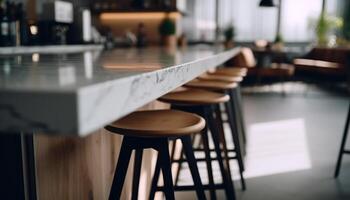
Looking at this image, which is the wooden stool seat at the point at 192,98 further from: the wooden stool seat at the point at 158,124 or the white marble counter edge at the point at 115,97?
the white marble counter edge at the point at 115,97

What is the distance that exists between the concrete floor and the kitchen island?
1.21 meters

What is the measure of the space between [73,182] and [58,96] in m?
0.81

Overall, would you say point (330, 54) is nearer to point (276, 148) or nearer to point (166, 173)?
point (276, 148)

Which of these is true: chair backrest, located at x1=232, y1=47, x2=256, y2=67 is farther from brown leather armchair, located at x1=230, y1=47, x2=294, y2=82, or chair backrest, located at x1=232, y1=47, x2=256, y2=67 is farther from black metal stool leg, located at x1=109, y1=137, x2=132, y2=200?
black metal stool leg, located at x1=109, y1=137, x2=132, y2=200

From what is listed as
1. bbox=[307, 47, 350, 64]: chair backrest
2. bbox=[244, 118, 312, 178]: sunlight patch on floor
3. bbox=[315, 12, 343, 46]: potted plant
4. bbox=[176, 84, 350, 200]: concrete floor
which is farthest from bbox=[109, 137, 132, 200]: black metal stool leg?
bbox=[315, 12, 343, 46]: potted plant

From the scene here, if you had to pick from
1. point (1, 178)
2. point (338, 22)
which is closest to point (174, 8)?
point (338, 22)

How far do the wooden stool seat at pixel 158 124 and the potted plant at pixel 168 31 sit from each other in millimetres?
3847

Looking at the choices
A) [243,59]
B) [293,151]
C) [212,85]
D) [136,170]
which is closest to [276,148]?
[293,151]

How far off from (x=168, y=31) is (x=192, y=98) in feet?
11.5

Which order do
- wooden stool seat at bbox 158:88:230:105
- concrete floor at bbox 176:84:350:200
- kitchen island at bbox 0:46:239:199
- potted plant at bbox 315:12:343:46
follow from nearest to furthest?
1. kitchen island at bbox 0:46:239:199
2. wooden stool seat at bbox 158:88:230:105
3. concrete floor at bbox 176:84:350:200
4. potted plant at bbox 315:12:343:46

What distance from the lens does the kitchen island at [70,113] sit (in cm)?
47

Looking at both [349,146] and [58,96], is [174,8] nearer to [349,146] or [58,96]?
[349,146]

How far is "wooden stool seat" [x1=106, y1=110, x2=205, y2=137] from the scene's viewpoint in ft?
3.78

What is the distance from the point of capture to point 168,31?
17.4 ft
